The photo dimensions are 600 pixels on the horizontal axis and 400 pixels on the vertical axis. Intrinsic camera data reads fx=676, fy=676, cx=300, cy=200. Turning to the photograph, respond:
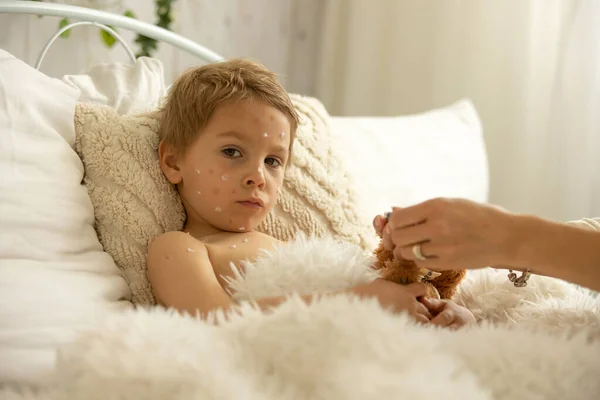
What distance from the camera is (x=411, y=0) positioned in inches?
104

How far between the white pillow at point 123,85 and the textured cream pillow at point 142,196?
108 millimetres

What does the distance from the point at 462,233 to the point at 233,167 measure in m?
0.47

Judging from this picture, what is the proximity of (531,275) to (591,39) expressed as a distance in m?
1.30

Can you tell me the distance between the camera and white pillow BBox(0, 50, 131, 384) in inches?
36.6

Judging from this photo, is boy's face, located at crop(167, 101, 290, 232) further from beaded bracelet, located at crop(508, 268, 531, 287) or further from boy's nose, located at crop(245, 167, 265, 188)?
beaded bracelet, located at crop(508, 268, 531, 287)

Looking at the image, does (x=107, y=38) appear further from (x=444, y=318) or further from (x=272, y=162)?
(x=444, y=318)

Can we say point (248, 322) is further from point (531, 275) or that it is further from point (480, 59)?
point (480, 59)

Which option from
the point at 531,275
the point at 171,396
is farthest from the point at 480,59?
the point at 171,396

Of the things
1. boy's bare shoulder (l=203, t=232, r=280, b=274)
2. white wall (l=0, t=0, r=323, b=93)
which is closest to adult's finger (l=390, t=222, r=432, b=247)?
boy's bare shoulder (l=203, t=232, r=280, b=274)

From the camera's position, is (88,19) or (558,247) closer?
(558,247)

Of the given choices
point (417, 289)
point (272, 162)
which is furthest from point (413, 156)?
point (417, 289)

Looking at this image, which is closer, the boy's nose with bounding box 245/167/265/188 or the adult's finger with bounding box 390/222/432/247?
the adult's finger with bounding box 390/222/432/247

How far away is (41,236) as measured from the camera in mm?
1030

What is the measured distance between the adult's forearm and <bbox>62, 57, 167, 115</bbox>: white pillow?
80 centimetres
